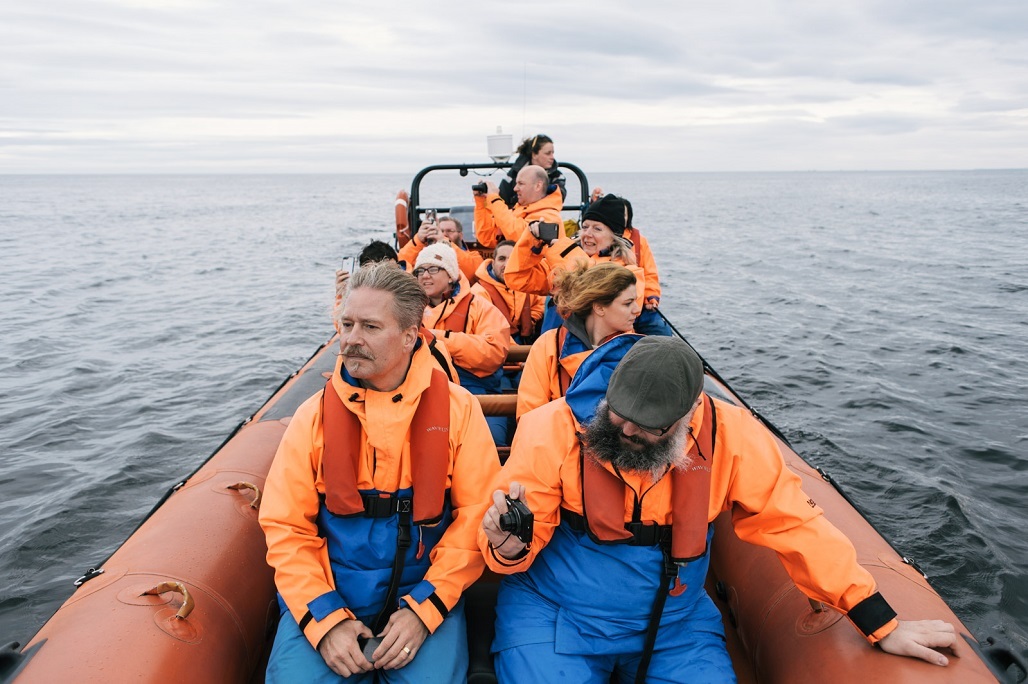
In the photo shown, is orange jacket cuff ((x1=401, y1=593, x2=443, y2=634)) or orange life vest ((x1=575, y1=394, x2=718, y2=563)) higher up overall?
orange life vest ((x1=575, y1=394, x2=718, y2=563))

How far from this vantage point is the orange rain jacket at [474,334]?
3.56 meters

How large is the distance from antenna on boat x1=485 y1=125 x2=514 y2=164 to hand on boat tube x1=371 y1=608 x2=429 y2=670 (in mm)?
5814

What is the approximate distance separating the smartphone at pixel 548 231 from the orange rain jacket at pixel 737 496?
2252 mm

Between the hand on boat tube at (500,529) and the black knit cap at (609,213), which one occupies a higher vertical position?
the black knit cap at (609,213)

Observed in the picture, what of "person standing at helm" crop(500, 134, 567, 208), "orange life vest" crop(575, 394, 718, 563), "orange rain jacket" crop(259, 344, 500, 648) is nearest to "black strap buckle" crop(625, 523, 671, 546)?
"orange life vest" crop(575, 394, 718, 563)

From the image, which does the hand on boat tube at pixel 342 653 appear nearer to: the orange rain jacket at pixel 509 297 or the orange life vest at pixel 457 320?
the orange life vest at pixel 457 320

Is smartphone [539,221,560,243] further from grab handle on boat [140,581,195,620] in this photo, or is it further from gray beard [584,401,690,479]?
grab handle on boat [140,581,195,620]

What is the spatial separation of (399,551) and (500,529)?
1.40ft

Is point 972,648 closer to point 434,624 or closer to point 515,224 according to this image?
point 434,624

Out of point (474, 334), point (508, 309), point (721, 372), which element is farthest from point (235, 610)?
point (721, 372)

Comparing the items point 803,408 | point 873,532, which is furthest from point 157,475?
point 803,408

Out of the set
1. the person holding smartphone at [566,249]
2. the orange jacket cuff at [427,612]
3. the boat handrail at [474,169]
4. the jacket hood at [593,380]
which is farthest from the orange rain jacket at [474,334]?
the boat handrail at [474,169]

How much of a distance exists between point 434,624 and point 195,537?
42.3 inches

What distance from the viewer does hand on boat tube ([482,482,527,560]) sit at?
170 cm
